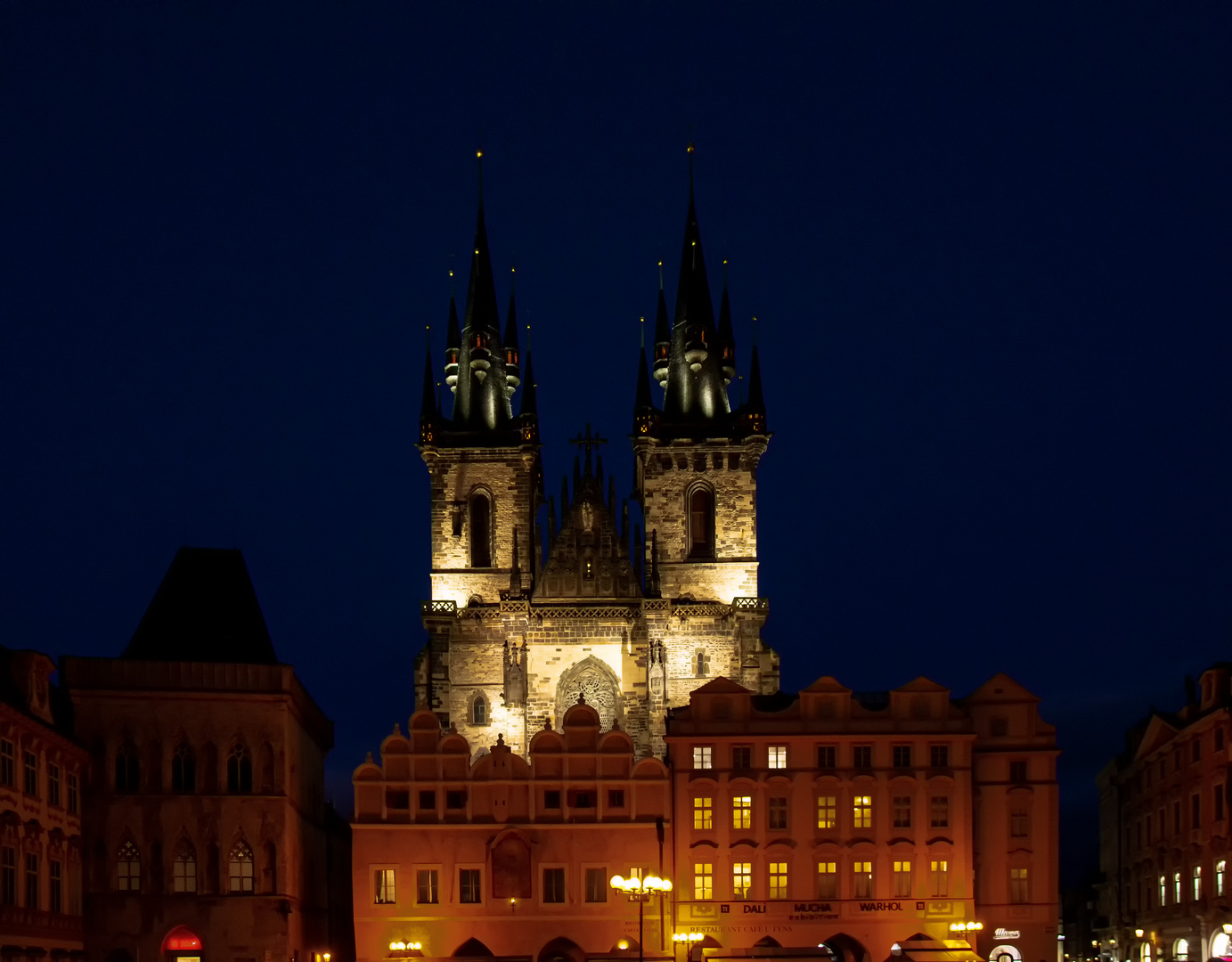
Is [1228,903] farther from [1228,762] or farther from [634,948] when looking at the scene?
[634,948]

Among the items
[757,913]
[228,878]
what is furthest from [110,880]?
[757,913]

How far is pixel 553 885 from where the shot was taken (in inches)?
2325

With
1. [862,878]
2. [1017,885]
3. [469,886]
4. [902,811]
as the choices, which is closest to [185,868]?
[469,886]

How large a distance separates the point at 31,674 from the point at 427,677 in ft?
113

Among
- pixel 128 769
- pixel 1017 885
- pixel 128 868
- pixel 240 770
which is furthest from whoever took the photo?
pixel 1017 885

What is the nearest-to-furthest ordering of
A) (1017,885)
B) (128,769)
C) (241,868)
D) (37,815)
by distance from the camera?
(37,815)
(128,769)
(241,868)
(1017,885)

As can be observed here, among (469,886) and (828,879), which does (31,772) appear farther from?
(828,879)

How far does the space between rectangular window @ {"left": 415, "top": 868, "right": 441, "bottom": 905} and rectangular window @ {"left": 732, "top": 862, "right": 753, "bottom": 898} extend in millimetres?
10103

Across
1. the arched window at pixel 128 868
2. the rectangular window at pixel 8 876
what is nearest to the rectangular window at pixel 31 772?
the rectangular window at pixel 8 876

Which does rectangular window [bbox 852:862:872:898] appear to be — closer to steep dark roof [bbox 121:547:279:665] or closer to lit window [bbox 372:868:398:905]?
lit window [bbox 372:868:398:905]

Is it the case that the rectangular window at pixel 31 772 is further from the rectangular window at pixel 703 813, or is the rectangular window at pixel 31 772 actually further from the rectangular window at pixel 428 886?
the rectangular window at pixel 703 813

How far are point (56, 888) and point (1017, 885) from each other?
104 feet

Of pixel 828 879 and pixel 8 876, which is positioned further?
pixel 828 879

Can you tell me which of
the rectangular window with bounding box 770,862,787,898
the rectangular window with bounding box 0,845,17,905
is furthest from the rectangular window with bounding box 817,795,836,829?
the rectangular window with bounding box 0,845,17,905
